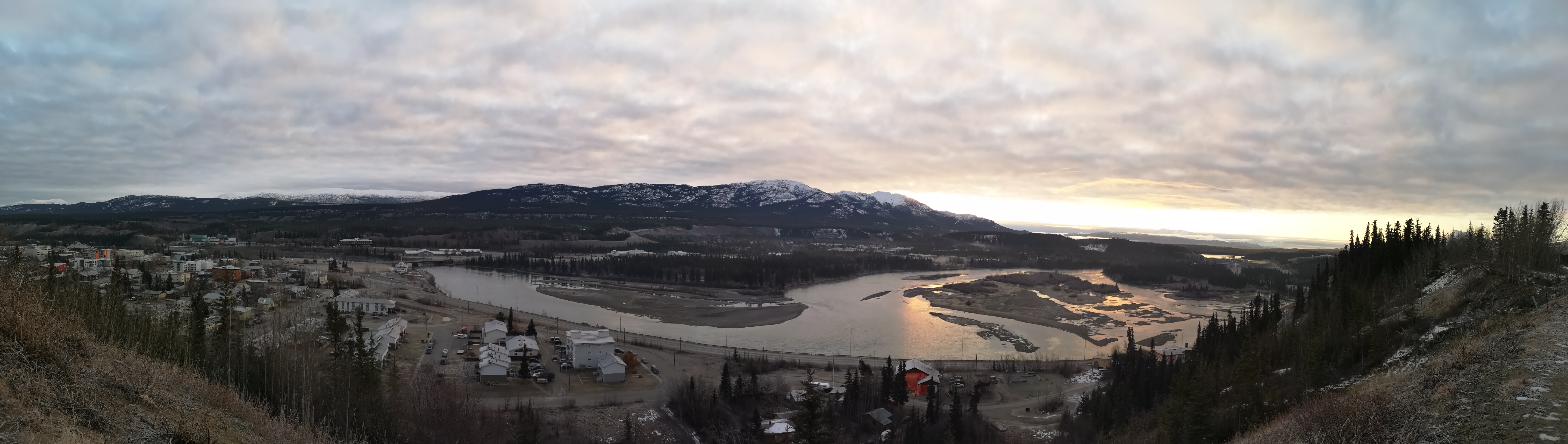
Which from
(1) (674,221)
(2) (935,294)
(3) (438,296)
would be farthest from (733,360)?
(1) (674,221)

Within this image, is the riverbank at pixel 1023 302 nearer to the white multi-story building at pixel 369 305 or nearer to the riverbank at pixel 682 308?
the riverbank at pixel 682 308

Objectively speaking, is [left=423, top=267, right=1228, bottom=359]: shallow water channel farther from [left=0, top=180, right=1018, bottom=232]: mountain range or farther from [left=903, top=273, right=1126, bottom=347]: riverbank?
[left=0, top=180, right=1018, bottom=232]: mountain range

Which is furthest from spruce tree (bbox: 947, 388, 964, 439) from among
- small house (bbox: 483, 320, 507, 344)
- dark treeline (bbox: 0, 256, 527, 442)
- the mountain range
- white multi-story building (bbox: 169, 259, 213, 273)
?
the mountain range

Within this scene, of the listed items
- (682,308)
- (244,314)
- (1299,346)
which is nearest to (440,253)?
(682,308)

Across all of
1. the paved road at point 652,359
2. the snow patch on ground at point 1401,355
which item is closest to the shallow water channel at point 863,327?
the paved road at point 652,359

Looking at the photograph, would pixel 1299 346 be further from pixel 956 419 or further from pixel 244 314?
pixel 244 314

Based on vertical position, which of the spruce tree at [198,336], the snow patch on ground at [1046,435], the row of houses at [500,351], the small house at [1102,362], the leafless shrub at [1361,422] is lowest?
the snow patch on ground at [1046,435]
